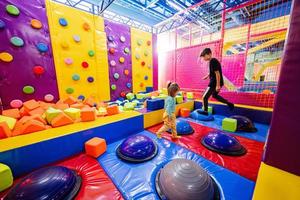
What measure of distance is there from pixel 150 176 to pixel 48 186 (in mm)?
995

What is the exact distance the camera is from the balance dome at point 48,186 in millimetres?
1135

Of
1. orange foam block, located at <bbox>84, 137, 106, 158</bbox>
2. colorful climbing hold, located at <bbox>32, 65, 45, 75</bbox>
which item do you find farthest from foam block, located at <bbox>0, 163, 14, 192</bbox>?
colorful climbing hold, located at <bbox>32, 65, 45, 75</bbox>

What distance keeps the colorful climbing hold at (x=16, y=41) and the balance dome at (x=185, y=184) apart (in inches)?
163

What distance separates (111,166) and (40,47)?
3.56m

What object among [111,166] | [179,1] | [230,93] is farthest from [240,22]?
[111,166]

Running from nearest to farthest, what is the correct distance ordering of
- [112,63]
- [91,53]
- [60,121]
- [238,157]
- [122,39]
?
1. [238,157]
2. [60,121]
3. [91,53]
4. [112,63]
5. [122,39]

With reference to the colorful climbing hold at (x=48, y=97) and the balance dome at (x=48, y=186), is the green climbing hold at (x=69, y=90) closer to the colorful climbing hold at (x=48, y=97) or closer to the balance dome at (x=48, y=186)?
the colorful climbing hold at (x=48, y=97)

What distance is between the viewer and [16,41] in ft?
9.87

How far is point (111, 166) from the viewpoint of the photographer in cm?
169

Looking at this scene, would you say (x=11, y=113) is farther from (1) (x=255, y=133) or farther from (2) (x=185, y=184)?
(1) (x=255, y=133)

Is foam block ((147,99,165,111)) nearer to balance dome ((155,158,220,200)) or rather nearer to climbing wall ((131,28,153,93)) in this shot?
balance dome ((155,158,220,200))

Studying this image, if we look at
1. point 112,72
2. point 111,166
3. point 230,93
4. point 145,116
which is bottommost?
point 111,166

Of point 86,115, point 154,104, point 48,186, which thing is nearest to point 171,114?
point 154,104

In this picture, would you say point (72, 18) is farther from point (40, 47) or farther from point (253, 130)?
point (253, 130)
